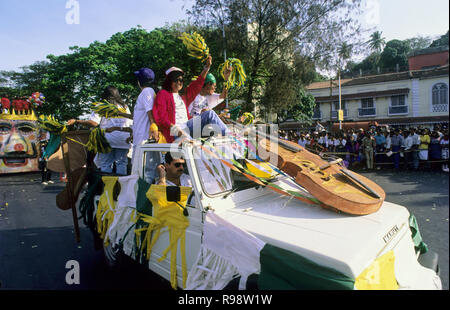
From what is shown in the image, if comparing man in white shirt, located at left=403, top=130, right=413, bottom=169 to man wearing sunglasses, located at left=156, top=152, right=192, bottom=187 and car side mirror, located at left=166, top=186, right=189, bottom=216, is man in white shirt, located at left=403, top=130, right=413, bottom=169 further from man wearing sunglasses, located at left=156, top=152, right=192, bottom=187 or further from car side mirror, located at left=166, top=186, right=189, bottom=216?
car side mirror, located at left=166, top=186, right=189, bottom=216

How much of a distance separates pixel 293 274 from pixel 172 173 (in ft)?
5.78

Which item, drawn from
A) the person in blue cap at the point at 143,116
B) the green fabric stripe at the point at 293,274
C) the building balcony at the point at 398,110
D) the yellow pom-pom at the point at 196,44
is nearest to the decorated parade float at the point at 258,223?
the green fabric stripe at the point at 293,274

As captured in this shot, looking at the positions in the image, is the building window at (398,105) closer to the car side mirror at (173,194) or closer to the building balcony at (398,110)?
the building balcony at (398,110)

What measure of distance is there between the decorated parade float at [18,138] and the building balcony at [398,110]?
97.2 ft

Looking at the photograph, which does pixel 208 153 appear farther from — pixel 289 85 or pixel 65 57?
pixel 65 57

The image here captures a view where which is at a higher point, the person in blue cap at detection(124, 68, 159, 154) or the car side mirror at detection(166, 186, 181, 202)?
the person in blue cap at detection(124, 68, 159, 154)

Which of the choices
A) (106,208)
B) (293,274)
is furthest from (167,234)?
(293,274)

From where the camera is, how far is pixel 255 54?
40.7ft

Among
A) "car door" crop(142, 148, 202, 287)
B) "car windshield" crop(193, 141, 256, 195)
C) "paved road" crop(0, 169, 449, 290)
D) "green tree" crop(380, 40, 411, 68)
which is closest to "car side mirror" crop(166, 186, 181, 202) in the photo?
"car door" crop(142, 148, 202, 287)

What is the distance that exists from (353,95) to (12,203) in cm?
3065

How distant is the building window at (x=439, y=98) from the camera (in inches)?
1013

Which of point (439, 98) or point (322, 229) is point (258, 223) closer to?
point (322, 229)

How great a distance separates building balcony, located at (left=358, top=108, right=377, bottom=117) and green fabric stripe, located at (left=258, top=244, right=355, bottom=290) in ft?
106

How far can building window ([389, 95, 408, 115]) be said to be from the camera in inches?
1118
